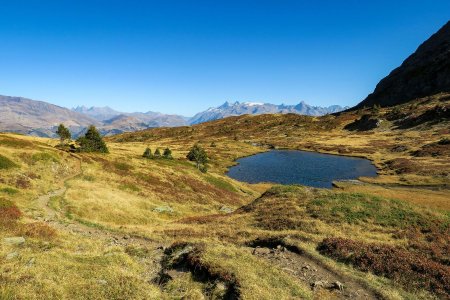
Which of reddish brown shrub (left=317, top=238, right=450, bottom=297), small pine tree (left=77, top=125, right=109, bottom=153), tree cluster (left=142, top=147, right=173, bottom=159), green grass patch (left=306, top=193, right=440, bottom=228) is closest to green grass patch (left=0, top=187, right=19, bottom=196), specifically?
green grass patch (left=306, top=193, right=440, bottom=228)

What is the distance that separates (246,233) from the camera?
30078 millimetres

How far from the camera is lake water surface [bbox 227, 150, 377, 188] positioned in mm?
107938

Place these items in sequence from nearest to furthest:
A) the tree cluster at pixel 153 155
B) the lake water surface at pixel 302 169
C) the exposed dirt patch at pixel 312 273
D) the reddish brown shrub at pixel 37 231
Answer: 1. the exposed dirt patch at pixel 312 273
2. the reddish brown shrub at pixel 37 231
3. the tree cluster at pixel 153 155
4. the lake water surface at pixel 302 169

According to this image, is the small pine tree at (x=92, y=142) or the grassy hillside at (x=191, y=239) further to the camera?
the small pine tree at (x=92, y=142)

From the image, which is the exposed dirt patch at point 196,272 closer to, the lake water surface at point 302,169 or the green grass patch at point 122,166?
the green grass patch at point 122,166

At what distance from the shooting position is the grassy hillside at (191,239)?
Answer: 54.8 ft

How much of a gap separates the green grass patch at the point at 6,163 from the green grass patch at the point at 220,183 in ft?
126

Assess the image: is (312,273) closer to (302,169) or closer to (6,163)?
(6,163)

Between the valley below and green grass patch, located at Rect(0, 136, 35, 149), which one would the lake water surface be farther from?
green grass patch, located at Rect(0, 136, 35, 149)

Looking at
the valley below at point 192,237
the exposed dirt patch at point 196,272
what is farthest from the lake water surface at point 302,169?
the exposed dirt patch at point 196,272

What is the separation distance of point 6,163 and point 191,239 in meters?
35.4

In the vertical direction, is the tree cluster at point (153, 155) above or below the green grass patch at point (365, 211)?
below

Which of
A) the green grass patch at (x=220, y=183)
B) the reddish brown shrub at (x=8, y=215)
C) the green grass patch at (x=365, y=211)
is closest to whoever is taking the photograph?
the reddish brown shrub at (x=8, y=215)

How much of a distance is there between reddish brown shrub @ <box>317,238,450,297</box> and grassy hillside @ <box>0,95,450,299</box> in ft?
0.24
